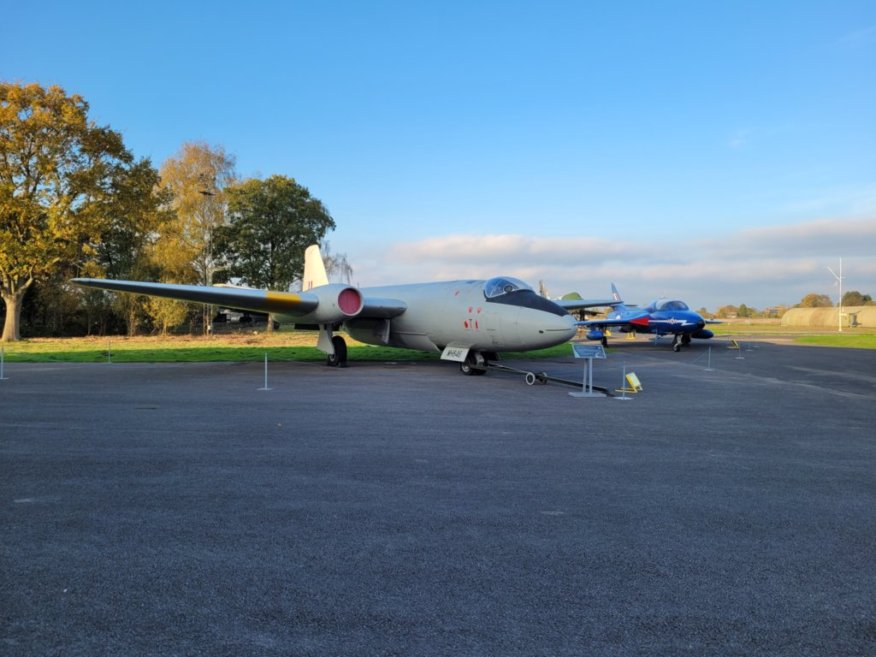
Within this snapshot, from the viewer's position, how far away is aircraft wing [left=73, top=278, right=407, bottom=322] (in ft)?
46.4

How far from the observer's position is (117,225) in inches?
1422

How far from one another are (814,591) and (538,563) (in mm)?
1428

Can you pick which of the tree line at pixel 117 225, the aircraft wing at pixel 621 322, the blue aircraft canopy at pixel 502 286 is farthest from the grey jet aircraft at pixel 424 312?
the tree line at pixel 117 225

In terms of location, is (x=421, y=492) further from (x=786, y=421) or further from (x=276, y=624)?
(x=786, y=421)

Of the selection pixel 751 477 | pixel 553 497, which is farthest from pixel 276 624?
→ pixel 751 477

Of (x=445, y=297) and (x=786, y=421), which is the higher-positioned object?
(x=445, y=297)

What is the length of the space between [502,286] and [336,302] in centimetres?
472

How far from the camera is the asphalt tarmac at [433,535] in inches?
96.8

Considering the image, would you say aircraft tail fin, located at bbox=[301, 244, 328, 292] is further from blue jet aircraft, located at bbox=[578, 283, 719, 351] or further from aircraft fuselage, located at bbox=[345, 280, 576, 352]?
blue jet aircraft, located at bbox=[578, 283, 719, 351]

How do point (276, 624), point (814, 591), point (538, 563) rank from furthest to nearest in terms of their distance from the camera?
point (538, 563) → point (814, 591) → point (276, 624)

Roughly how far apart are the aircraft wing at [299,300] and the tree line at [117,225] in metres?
19.6

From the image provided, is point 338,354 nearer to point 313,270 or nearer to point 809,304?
point 313,270

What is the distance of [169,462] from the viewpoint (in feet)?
17.7

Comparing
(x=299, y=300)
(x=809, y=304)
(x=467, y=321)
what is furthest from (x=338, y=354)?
(x=809, y=304)
